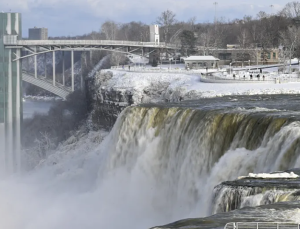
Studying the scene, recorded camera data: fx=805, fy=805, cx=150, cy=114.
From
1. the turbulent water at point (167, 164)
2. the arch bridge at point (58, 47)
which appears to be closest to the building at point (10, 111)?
the arch bridge at point (58, 47)

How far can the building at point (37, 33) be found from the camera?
359ft

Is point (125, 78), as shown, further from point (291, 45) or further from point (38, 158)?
point (291, 45)

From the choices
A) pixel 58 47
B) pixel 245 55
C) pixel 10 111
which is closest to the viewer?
pixel 10 111

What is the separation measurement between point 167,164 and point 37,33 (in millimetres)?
91006

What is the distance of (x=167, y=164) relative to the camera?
2744 cm

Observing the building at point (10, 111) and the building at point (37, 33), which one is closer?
the building at point (10, 111)

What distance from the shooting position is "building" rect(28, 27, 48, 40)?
109 meters

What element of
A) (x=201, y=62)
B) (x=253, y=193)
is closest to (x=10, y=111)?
(x=201, y=62)

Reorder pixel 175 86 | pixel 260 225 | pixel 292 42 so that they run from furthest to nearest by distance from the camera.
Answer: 1. pixel 292 42
2. pixel 175 86
3. pixel 260 225

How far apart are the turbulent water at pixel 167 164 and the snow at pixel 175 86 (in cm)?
851

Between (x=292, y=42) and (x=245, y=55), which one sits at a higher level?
(x=292, y=42)

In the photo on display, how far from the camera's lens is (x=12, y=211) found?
30.4 meters

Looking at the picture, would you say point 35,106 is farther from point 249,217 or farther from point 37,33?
point 249,217

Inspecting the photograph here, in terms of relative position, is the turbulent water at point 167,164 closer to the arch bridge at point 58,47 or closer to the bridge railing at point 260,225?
the bridge railing at point 260,225
